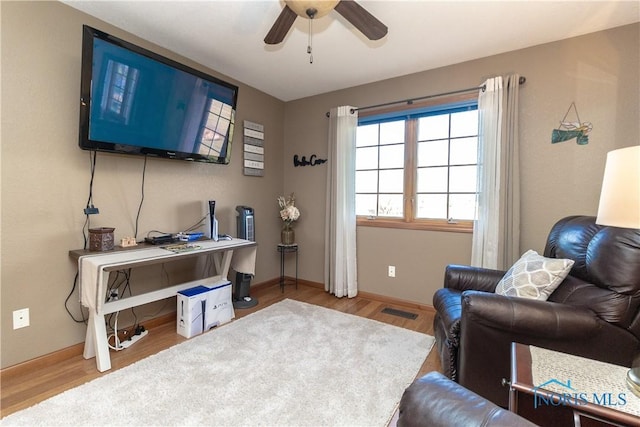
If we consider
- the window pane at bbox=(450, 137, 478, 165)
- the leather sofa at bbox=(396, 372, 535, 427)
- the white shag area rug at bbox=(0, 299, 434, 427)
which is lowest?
the white shag area rug at bbox=(0, 299, 434, 427)

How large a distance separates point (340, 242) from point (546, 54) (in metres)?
2.57

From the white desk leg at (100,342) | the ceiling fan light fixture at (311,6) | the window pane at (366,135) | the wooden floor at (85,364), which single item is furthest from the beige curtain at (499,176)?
the white desk leg at (100,342)

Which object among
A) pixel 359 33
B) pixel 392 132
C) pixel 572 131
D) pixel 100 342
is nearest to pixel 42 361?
pixel 100 342

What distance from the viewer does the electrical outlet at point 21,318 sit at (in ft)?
6.17

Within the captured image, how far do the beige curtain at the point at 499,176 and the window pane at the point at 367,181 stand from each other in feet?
3.75

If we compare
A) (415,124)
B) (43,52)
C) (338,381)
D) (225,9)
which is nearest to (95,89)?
(43,52)

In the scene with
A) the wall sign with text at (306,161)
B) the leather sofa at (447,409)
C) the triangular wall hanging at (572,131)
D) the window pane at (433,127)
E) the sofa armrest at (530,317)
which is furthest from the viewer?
the wall sign with text at (306,161)

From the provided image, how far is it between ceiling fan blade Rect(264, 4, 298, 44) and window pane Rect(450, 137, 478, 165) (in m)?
1.99

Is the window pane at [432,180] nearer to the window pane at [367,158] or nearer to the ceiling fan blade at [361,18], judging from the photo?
the window pane at [367,158]

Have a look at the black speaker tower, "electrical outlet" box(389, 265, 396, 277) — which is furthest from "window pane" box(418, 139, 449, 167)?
the black speaker tower

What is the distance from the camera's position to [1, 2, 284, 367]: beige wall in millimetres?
1834

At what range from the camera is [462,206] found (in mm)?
2936

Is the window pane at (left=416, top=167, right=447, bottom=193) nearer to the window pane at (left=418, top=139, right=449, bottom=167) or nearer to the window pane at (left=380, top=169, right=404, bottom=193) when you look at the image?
the window pane at (left=418, top=139, right=449, bottom=167)

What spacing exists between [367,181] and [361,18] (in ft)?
6.57
